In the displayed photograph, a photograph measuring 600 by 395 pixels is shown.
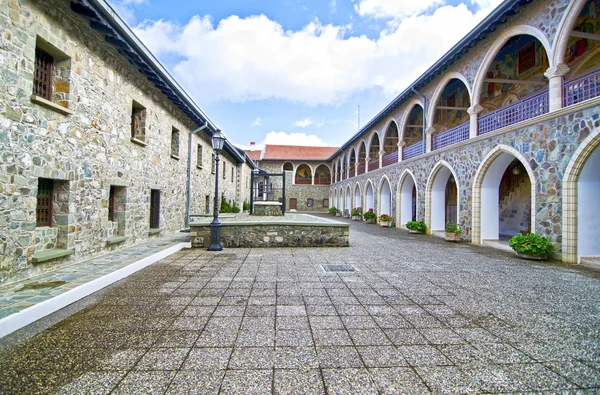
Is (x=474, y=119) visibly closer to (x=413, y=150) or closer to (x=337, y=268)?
(x=413, y=150)

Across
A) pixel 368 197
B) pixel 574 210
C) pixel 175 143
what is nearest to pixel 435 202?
pixel 574 210

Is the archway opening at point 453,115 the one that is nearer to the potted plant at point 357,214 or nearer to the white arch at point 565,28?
the white arch at point 565,28

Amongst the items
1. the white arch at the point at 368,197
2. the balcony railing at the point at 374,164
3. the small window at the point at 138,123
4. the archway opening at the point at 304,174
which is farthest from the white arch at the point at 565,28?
the archway opening at the point at 304,174

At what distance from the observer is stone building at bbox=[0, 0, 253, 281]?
164 inches

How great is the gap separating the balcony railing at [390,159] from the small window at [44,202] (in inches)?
615

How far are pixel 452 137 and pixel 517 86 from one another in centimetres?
275

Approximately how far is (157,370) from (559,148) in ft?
30.4

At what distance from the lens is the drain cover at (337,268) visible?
5865 millimetres

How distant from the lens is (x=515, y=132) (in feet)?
27.9

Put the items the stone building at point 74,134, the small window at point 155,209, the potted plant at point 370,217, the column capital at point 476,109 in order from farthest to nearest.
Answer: the potted plant at point 370,217 → the column capital at point 476,109 → the small window at point 155,209 → the stone building at point 74,134

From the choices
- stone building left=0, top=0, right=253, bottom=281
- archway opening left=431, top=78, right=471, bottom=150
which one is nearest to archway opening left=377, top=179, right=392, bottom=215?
archway opening left=431, top=78, right=471, bottom=150

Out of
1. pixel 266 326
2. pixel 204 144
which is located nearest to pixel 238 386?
pixel 266 326

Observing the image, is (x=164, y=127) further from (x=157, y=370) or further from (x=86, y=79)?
(x=157, y=370)

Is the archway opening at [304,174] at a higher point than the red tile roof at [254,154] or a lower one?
lower
